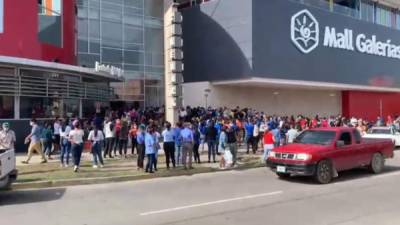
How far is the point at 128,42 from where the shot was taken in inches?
1369

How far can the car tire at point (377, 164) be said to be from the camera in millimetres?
16516

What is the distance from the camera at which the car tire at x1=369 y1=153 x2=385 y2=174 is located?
650 inches

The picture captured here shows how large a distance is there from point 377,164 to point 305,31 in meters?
22.7

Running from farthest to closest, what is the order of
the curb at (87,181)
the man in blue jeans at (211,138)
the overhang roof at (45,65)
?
the overhang roof at (45,65)
the man in blue jeans at (211,138)
the curb at (87,181)

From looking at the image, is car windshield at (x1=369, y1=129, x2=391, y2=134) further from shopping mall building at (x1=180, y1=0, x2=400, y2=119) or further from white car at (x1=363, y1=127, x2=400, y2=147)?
shopping mall building at (x1=180, y1=0, x2=400, y2=119)

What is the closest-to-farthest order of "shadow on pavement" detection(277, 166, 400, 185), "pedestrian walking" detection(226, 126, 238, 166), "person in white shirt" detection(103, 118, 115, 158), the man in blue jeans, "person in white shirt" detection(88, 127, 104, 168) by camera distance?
"shadow on pavement" detection(277, 166, 400, 185)
"person in white shirt" detection(88, 127, 104, 168)
"pedestrian walking" detection(226, 126, 238, 166)
the man in blue jeans
"person in white shirt" detection(103, 118, 115, 158)

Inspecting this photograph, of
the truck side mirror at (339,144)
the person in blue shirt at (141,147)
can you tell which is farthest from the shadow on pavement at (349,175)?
the person in blue shirt at (141,147)

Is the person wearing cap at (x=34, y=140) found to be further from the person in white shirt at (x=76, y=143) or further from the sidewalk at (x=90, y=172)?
the person in white shirt at (x=76, y=143)

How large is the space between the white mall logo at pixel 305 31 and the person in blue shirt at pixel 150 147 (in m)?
22.8

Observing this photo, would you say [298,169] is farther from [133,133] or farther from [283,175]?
[133,133]

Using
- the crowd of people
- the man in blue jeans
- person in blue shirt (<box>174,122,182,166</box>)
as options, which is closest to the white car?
the crowd of people

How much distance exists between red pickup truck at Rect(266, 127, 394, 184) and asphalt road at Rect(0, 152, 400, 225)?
41 centimetres

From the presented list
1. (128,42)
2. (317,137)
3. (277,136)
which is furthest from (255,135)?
(128,42)


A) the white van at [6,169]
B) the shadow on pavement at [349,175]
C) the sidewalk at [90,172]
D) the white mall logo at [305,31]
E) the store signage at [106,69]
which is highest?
the white mall logo at [305,31]
